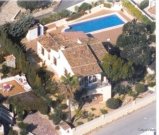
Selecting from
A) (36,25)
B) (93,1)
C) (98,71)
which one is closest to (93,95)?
(98,71)

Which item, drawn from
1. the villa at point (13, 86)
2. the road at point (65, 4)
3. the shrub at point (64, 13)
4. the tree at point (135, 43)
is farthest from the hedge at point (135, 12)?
the villa at point (13, 86)

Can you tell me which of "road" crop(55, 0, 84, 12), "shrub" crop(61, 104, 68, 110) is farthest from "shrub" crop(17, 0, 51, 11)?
"shrub" crop(61, 104, 68, 110)

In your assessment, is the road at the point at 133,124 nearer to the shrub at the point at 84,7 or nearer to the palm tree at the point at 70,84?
the palm tree at the point at 70,84

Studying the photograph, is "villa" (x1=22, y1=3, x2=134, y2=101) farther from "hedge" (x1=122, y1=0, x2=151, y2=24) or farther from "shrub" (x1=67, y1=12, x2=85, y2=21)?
"hedge" (x1=122, y1=0, x2=151, y2=24)

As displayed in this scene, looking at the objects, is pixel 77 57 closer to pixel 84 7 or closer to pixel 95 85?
pixel 95 85

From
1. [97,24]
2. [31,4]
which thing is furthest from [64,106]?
[31,4]

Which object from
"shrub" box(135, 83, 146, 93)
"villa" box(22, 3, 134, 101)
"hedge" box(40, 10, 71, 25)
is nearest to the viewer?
"villa" box(22, 3, 134, 101)
